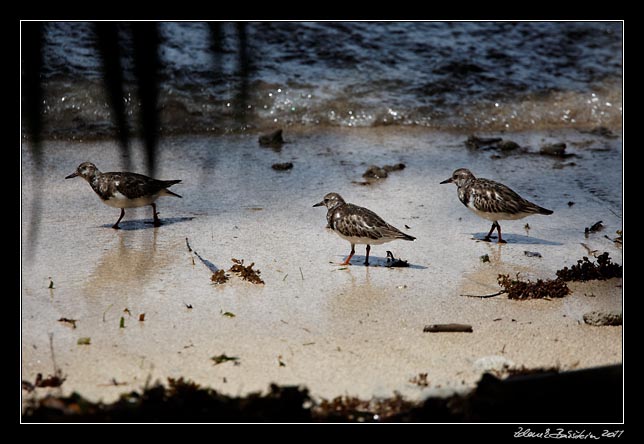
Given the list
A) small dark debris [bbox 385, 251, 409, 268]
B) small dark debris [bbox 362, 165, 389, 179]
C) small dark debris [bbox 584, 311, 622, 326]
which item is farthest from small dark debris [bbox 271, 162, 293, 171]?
small dark debris [bbox 584, 311, 622, 326]

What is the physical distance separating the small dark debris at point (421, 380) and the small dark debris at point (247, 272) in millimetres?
1740

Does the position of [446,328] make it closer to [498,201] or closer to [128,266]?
[498,201]

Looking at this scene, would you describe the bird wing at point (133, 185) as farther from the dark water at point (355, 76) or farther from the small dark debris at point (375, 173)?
the dark water at point (355, 76)

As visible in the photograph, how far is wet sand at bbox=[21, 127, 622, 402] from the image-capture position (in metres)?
4.48

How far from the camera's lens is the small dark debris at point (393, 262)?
6258 mm

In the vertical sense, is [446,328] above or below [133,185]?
below

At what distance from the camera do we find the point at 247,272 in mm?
5781

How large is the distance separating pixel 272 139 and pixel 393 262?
4041mm

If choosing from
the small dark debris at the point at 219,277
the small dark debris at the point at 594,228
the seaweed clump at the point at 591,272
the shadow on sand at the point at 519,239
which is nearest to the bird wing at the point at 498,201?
the shadow on sand at the point at 519,239

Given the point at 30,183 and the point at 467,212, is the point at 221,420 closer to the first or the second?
the point at 467,212

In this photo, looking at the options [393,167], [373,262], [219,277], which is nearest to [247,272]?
[219,277]

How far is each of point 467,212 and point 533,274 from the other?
5.55ft

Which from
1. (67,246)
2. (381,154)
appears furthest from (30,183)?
(381,154)

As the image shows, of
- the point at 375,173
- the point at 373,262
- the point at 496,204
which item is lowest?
the point at 373,262
